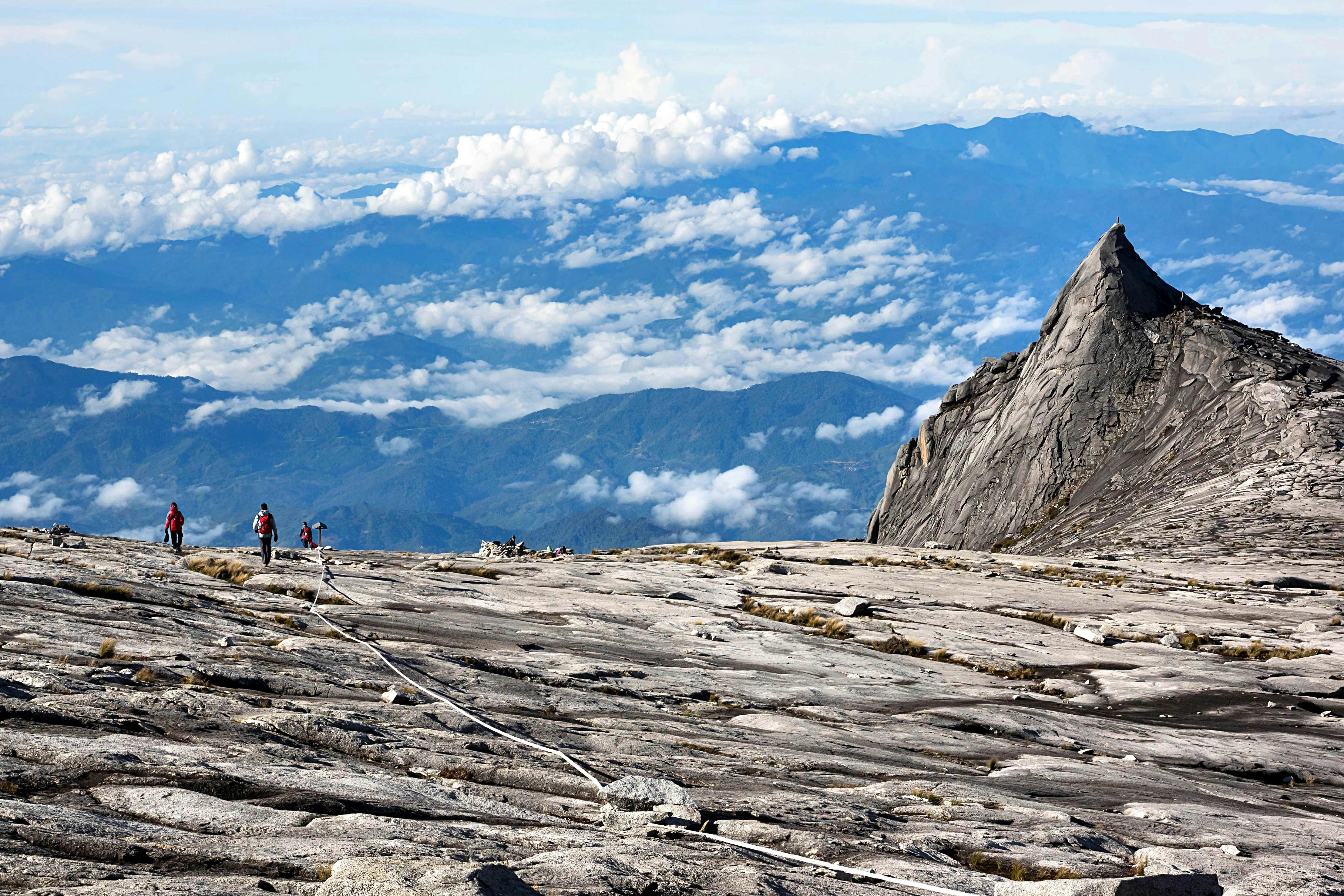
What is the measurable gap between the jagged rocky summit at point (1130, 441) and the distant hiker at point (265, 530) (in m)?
52.4

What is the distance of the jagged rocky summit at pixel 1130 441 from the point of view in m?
66.2

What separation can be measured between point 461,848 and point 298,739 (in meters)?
5.34

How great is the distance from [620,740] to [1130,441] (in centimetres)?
8144

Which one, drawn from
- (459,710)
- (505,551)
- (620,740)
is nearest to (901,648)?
(620,740)

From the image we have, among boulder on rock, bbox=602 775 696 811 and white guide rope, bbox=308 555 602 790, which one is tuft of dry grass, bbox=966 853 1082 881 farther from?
white guide rope, bbox=308 555 602 790

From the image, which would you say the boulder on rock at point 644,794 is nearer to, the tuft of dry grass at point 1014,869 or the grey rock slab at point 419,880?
the tuft of dry grass at point 1014,869

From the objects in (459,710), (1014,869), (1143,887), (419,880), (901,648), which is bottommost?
(1014,869)

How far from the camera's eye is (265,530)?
3872cm

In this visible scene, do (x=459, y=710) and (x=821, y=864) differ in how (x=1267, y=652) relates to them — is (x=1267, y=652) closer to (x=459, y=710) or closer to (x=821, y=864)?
(x=821, y=864)

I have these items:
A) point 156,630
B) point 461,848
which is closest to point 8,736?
point 461,848

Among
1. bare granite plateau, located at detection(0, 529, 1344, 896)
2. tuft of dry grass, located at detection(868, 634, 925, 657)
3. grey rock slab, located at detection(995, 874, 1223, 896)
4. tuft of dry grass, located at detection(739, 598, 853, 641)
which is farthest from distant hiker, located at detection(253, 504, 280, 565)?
grey rock slab, located at detection(995, 874, 1223, 896)

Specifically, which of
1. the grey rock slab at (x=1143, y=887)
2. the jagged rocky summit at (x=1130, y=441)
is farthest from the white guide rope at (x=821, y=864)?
the jagged rocky summit at (x=1130, y=441)

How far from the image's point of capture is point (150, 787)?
1135 cm

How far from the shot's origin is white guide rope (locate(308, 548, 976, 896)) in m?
11.7
